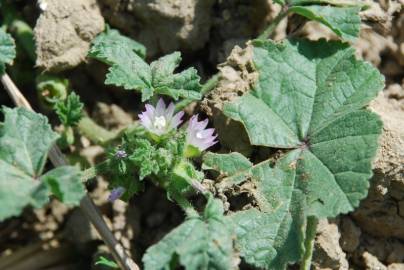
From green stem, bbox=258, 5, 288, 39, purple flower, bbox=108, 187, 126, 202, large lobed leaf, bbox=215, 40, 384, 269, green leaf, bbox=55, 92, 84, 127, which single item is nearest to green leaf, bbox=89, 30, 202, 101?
large lobed leaf, bbox=215, 40, 384, 269

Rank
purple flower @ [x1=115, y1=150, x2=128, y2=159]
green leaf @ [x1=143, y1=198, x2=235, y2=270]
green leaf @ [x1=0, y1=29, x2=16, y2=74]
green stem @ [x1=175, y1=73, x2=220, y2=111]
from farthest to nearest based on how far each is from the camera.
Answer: green stem @ [x1=175, y1=73, x2=220, y2=111], green leaf @ [x1=0, y1=29, x2=16, y2=74], purple flower @ [x1=115, y1=150, x2=128, y2=159], green leaf @ [x1=143, y1=198, x2=235, y2=270]

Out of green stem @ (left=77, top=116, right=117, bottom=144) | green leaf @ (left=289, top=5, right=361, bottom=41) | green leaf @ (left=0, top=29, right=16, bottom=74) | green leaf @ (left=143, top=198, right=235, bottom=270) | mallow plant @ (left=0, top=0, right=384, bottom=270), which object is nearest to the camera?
green leaf @ (left=143, top=198, right=235, bottom=270)

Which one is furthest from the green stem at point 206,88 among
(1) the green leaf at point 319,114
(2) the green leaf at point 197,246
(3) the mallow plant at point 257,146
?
(2) the green leaf at point 197,246

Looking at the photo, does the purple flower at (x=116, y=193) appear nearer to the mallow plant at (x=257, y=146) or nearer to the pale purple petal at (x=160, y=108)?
the mallow plant at (x=257, y=146)

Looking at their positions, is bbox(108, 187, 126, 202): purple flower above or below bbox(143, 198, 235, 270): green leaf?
below

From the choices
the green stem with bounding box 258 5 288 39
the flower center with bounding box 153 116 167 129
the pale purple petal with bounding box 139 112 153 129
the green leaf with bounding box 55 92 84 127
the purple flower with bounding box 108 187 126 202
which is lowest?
the purple flower with bounding box 108 187 126 202

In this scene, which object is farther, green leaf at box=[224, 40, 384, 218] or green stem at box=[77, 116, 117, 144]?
green stem at box=[77, 116, 117, 144]

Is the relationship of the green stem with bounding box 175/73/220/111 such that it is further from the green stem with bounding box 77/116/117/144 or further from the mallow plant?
the green stem with bounding box 77/116/117/144
